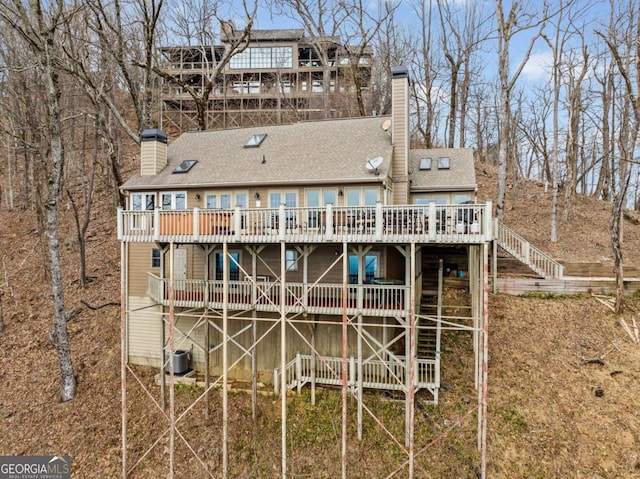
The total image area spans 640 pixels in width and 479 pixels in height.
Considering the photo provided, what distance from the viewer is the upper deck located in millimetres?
10164

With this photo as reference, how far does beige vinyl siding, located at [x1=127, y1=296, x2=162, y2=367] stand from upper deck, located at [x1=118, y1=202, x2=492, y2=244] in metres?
4.38

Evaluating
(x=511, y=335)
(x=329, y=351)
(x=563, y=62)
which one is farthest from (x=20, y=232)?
(x=563, y=62)

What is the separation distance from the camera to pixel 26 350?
16.2 meters

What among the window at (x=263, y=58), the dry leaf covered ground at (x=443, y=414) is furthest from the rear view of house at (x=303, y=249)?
the window at (x=263, y=58)

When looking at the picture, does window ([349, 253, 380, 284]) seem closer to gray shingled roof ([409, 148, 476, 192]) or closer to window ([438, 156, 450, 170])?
gray shingled roof ([409, 148, 476, 192])

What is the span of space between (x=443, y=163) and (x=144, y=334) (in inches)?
562

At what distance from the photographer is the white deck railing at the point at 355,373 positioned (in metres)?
12.3

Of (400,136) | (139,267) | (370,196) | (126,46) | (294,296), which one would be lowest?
(294,296)

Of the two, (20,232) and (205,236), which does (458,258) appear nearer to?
(205,236)

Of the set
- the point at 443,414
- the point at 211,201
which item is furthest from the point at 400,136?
the point at 443,414

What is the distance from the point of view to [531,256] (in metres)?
16.3

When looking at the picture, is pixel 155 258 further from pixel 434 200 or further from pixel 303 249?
pixel 434 200

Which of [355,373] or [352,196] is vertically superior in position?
[352,196]

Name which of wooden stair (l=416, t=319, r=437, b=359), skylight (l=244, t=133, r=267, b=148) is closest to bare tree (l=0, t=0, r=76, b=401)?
skylight (l=244, t=133, r=267, b=148)
